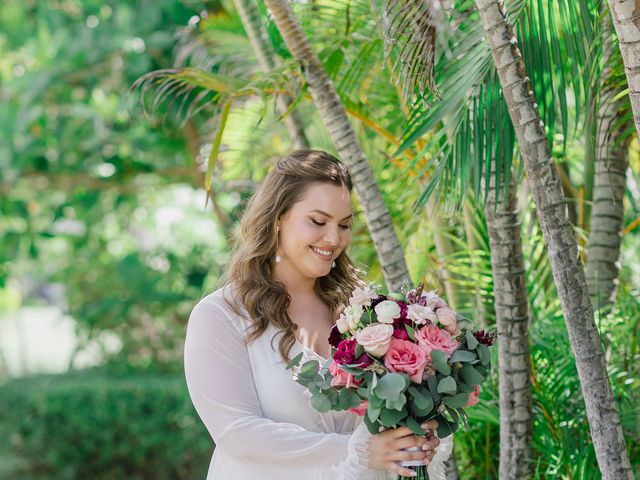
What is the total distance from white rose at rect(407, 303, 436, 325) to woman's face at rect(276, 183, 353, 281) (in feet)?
1.58

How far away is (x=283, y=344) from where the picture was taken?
2.77 m

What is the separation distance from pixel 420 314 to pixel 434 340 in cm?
Answer: 8

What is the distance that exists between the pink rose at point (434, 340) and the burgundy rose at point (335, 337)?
252 millimetres

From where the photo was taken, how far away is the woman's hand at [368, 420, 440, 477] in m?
2.40

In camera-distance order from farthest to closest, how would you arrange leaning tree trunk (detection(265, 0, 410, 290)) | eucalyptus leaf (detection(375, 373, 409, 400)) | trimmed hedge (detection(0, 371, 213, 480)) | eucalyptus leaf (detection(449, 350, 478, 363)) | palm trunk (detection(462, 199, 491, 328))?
trimmed hedge (detection(0, 371, 213, 480)), palm trunk (detection(462, 199, 491, 328)), leaning tree trunk (detection(265, 0, 410, 290)), eucalyptus leaf (detection(449, 350, 478, 363)), eucalyptus leaf (detection(375, 373, 409, 400))

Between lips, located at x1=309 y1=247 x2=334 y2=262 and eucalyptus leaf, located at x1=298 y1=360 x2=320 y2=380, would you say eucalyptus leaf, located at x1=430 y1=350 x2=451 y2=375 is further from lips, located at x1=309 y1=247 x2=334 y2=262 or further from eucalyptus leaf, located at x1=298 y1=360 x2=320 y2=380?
lips, located at x1=309 y1=247 x2=334 y2=262

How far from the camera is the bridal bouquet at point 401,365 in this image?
2.30 meters

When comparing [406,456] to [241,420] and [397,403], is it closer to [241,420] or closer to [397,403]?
[397,403]

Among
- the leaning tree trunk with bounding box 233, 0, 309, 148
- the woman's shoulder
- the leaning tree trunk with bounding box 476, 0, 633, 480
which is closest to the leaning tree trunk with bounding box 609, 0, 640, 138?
the leaning tree trunk with bounding box 476, 0, 633, 480

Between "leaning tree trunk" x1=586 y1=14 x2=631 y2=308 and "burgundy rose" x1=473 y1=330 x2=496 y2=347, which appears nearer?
"burgundy rose" x1=473 y1=330 x2=496 y2=347

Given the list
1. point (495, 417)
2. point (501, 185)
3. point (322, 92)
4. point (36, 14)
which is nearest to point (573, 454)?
point (495, 417)

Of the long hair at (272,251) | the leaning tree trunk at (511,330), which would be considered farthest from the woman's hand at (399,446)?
the leaning tree trunk at (511,330)

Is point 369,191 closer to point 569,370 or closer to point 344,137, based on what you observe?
point 344,137

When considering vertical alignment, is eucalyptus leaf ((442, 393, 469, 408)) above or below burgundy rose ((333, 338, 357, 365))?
below
